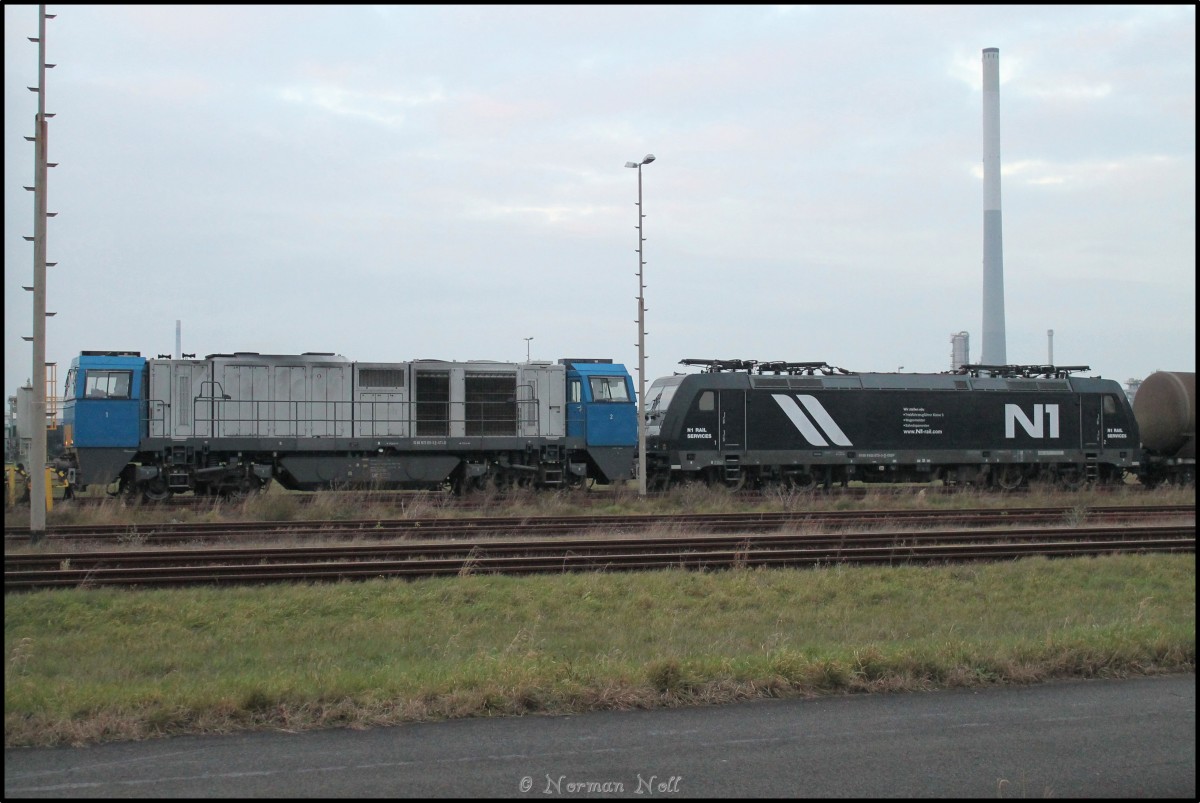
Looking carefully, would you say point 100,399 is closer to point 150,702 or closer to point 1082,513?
point 150,702

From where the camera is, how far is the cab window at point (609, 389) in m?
27.8

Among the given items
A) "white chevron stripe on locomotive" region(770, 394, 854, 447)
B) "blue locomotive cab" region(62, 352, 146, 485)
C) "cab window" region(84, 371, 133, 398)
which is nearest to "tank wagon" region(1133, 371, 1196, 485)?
"white chevron stripe on locomotive" region(770, 394, 854, 447)

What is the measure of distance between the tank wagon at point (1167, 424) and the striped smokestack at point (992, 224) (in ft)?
155

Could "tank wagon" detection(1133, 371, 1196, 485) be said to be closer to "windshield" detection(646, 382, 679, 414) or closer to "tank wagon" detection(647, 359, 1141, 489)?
"tank wagon" detection(647, 359, 1141, 489)

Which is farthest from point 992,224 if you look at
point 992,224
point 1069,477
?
point 1069,477

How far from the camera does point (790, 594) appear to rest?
43.8 feet

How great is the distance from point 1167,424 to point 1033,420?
1010 inches

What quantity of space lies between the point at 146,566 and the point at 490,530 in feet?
21.5

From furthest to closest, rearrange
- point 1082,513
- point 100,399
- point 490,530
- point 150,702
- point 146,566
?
point 100,399, point 1082,513, point 490,530, point 146,566, point 150,702

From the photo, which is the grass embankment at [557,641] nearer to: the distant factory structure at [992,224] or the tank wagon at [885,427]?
the tank wagon at [885,427]

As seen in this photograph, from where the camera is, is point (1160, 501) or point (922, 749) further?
point (1160, 501)

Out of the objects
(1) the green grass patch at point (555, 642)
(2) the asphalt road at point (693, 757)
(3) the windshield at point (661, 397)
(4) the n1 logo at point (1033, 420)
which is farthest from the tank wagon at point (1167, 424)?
(3) the windshield at point (661, 397)

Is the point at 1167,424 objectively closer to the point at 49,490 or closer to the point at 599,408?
the point at 599,408

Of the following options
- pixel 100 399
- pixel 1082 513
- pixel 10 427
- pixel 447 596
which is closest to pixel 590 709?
pixel 447 596
